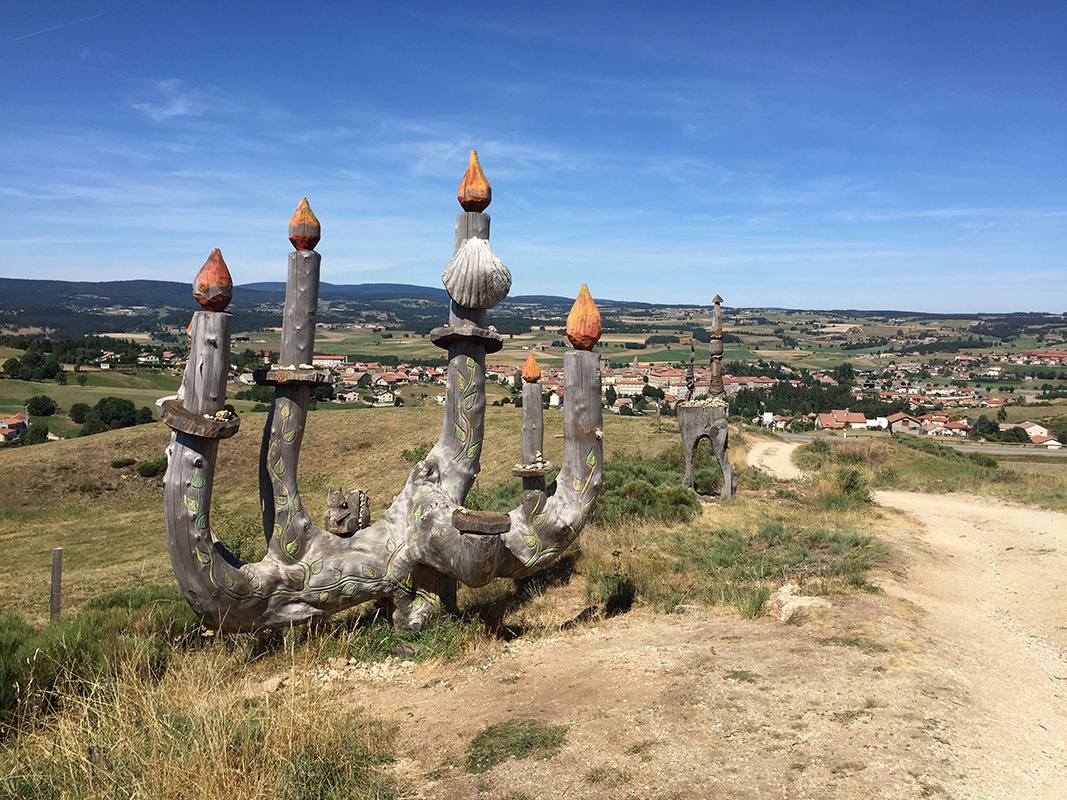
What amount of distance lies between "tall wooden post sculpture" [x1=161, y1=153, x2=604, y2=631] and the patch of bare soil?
0.81m

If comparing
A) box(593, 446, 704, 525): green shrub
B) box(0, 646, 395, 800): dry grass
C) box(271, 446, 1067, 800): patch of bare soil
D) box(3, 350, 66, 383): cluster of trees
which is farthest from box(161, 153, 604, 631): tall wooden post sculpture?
box(3, 350, 66, 383): cluster of trees

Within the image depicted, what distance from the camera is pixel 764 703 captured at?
16.8 ft

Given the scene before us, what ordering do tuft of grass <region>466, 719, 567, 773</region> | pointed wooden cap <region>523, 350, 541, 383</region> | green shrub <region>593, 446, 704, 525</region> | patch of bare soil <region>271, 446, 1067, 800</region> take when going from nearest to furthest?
patch of bare soil <region>271, 446, 1067, 800</region> → tuft of grass <region>466, 719, 567, 773</region> → pointed wooden cap <region>523, 350, 541, 383</region> → green shrub <region>593, 446, 704, 525</region>

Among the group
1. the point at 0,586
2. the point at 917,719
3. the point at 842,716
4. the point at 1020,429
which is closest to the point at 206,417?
the point at 842,716

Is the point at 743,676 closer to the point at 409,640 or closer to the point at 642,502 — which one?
the point at 409,640

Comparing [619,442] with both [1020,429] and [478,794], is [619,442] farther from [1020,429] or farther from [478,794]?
[1020,429]

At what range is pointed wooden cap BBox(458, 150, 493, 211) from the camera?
645cm

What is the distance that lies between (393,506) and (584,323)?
253cm

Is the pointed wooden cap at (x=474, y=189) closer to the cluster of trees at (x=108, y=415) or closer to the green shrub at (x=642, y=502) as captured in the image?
the green shrub at (x=642, y=502)

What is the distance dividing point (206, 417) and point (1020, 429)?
5791 cm

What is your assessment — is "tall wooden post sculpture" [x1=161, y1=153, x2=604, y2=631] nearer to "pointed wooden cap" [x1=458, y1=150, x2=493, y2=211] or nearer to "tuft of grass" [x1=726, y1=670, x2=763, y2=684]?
"pointed wooden cap" [x1=458, y1=150, x2=493, y2=211]

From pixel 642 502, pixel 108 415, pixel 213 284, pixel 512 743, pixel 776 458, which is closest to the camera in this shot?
pixel 512 743

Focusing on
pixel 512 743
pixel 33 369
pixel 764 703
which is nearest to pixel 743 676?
pixel 764 703

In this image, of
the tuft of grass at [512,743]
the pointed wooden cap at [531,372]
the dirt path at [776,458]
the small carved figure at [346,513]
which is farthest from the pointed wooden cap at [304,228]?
the dirt path at [776,458]
